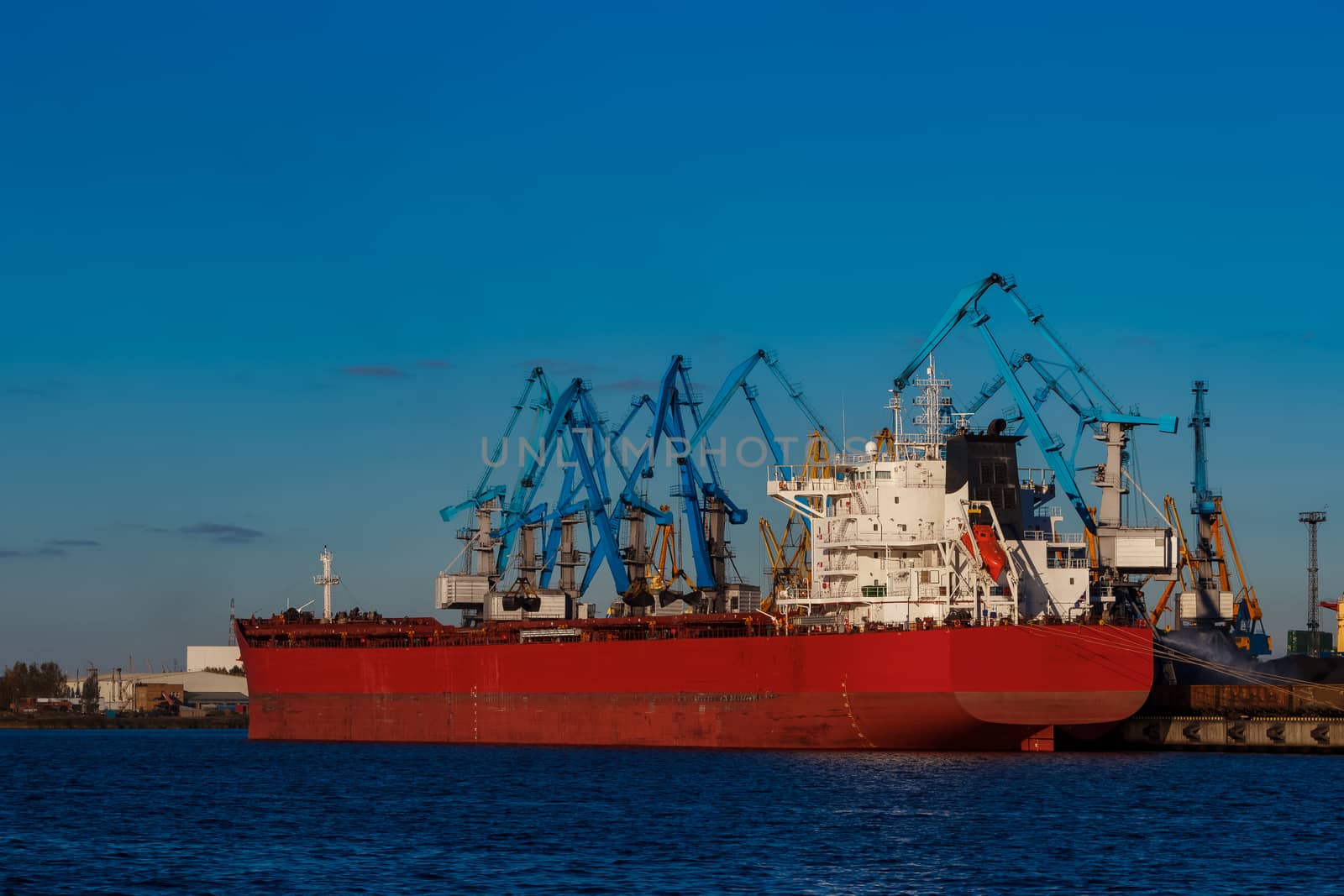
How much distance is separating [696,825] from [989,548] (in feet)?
51.1

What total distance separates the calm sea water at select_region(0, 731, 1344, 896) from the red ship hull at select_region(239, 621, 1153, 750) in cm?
119

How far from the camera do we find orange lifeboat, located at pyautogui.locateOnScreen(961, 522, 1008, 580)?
1810 inches

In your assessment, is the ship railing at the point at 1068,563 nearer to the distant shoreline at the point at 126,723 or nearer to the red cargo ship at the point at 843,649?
the red cargo ship at the point at 843,649

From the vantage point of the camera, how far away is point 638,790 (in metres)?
40.1

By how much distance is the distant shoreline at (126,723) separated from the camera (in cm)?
10944

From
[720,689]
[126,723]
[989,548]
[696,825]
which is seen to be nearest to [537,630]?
[720,689]

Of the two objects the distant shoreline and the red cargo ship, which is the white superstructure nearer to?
the red cargo ship

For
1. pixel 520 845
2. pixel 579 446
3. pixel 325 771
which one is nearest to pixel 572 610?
pixel 579 446

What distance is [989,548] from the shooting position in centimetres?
4616

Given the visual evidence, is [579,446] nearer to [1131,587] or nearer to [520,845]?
[1131,587]

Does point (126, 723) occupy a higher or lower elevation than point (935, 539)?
lower

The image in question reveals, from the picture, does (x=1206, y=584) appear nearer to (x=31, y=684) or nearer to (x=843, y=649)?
(x=843, y=649)

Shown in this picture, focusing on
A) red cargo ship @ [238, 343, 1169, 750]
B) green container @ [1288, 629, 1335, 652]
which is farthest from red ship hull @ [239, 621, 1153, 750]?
green container @ [1288, 629, 1335, 652]

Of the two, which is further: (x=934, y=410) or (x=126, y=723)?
(x=126, y=723)
